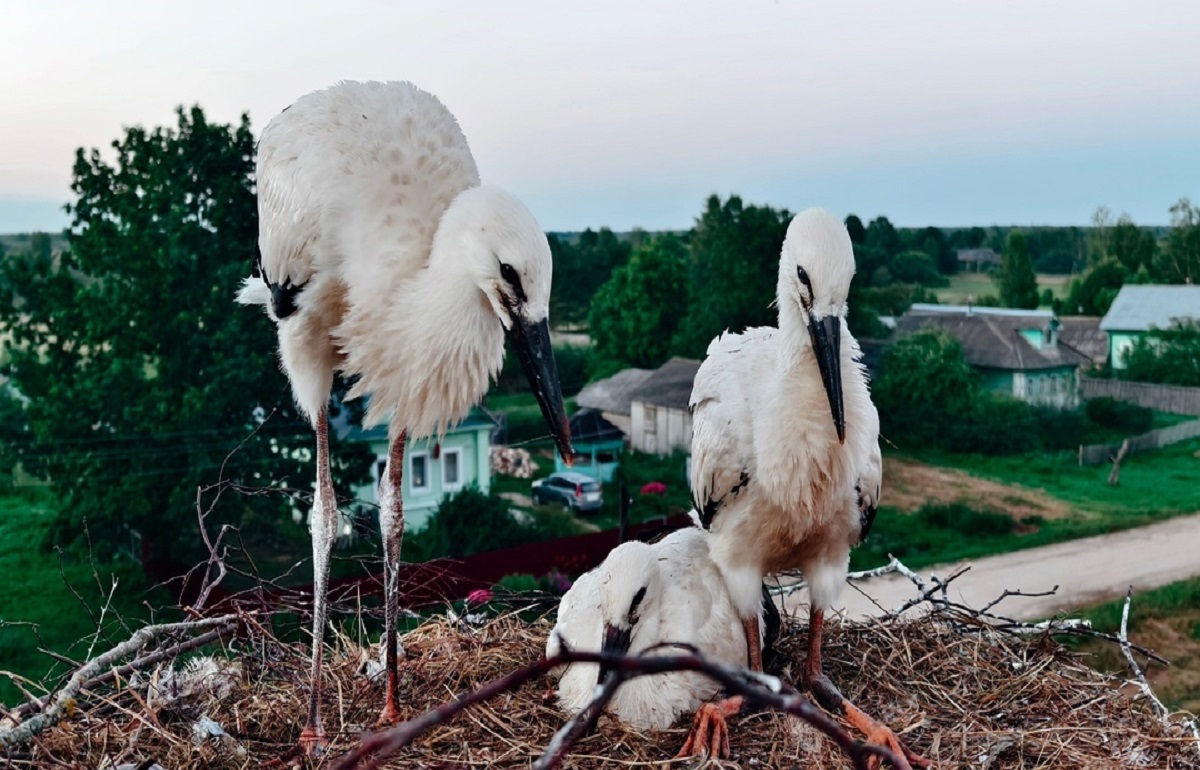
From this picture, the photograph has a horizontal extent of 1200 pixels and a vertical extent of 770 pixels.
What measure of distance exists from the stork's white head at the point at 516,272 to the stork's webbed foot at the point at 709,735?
2.24ft

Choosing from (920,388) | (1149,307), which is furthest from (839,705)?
(1149,307)

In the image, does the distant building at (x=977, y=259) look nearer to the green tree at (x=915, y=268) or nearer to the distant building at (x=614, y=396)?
the green tree at (x=915, y=268)

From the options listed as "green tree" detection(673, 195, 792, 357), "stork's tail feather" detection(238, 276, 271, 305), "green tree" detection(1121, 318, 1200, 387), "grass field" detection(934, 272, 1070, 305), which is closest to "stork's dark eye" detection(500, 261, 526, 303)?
"stork's tail feather" detection(238, 276, 271, 305)

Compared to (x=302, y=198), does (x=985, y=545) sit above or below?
below

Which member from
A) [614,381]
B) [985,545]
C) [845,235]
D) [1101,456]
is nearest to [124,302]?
[614,381]

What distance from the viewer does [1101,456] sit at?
9.80 m

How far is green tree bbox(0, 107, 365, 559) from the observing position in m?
6.25

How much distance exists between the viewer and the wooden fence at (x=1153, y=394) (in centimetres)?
1012

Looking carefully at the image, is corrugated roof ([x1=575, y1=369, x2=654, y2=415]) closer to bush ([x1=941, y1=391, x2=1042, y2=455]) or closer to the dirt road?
the dirt road

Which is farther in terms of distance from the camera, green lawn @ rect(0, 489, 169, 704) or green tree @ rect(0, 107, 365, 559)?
green tree @ rect(0, 107, 365, 559)

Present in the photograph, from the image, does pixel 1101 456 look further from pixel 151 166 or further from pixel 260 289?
pixel 260 289

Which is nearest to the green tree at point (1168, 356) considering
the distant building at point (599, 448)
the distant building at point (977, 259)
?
the distant building at point (977, 259)

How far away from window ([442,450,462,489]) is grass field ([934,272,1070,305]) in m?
6.05

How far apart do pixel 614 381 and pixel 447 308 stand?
7995 mm
